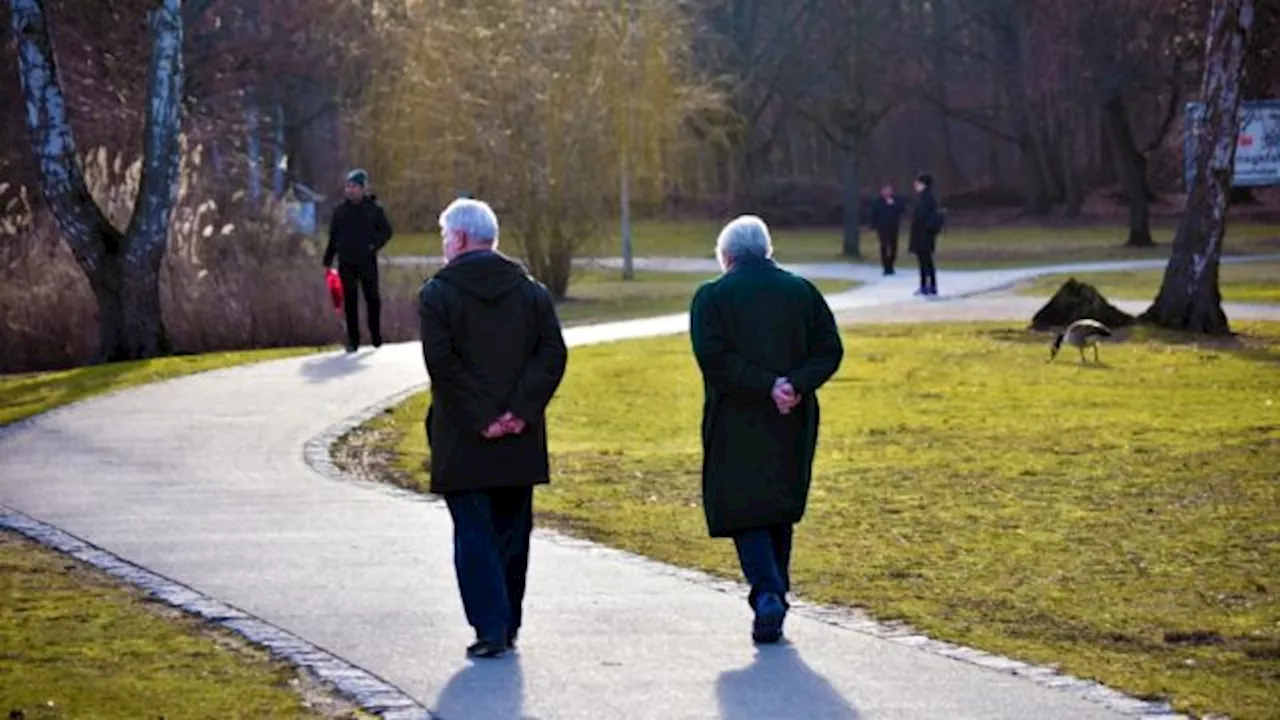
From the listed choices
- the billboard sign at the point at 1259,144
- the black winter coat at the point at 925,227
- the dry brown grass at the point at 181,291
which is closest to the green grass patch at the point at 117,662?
the dry brown grass at the point at 181,291

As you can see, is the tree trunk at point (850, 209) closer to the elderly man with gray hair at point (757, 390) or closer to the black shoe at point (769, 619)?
the elderly man with gray hair at point (757, 390)

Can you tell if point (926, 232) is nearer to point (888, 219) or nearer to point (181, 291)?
point (888, 219)

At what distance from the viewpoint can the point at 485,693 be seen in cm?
→ 952

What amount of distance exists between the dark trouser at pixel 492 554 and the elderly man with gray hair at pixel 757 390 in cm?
77

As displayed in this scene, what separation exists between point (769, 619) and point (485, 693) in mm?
1459

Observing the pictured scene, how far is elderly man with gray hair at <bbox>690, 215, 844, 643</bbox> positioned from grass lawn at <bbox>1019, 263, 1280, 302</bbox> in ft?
97.8

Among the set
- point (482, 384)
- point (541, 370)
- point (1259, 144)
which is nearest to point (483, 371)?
Result: point (482, 384)

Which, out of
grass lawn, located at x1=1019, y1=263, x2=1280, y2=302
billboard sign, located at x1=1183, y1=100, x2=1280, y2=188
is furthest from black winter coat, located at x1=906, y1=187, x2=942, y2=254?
billboard sign, located at x1=1183, y1=100, x2=1280, y2=188

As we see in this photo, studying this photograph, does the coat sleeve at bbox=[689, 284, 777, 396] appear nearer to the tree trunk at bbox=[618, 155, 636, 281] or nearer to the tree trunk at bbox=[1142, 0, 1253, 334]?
the tree trunk at bbox=[1142, 0, 1253, 334]

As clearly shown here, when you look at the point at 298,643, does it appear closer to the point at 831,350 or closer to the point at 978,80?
the point at 831,350

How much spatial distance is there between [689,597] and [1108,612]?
1.84m

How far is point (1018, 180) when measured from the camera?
94.2 m

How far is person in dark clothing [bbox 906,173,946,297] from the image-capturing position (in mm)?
42594

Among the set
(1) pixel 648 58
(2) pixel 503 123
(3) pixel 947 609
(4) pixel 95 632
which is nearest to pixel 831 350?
(3) pixel 947 609
